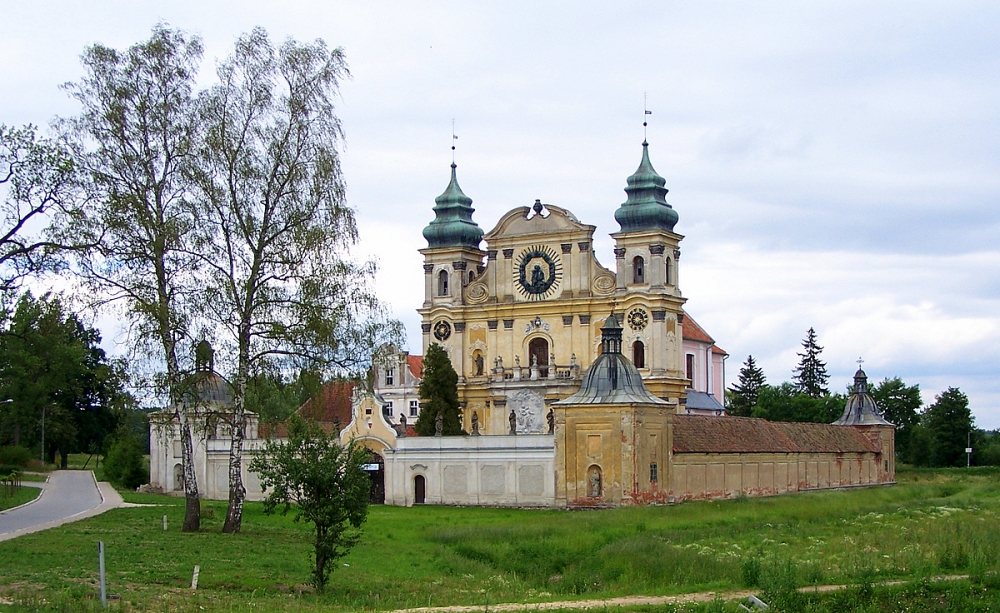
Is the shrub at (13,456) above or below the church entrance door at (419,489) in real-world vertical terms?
above

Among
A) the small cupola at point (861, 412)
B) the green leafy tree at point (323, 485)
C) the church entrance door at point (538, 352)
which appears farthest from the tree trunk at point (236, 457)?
the small cupola at point (861, 412)

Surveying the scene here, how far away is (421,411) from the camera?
6022 centimetres

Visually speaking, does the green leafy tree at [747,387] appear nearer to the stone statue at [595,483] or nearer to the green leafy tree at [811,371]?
the green leafy tree at [811,371]

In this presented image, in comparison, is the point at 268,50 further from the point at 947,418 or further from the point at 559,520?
the point at 947,418

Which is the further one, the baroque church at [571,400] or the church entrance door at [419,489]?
the church entrance door at [419,489]

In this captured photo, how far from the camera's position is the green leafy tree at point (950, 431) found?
85.3 meters

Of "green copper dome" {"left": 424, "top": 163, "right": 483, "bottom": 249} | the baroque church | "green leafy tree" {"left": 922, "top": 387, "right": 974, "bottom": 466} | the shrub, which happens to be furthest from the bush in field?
"green leafy tree" {"left": 922, "top": 387, "right": 974, "bottom": 466}

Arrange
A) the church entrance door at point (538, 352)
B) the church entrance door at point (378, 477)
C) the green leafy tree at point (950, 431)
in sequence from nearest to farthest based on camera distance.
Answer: the church entrance door at point (378, 477), the church entrance door at point (538, 352), the green leafy tree at point (950, 431)

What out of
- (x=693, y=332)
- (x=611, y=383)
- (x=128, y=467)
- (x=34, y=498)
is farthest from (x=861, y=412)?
(x=34, y=498)

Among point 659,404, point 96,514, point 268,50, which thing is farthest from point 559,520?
point 268,50

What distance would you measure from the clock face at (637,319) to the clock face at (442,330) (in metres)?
9.88

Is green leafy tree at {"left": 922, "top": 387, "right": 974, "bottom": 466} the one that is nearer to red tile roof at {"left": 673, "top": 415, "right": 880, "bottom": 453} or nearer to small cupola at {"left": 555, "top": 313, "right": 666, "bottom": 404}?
red tile roof at {"left": 673, "top": 415, "right": 880, "bottom": 453}

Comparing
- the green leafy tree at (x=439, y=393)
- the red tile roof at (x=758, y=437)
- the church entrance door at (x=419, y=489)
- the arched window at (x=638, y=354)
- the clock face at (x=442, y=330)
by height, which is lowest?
the church entrance door at (x=419, y=489)

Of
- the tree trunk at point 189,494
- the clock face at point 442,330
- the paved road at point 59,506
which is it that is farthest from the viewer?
the clock face at point 442,330
